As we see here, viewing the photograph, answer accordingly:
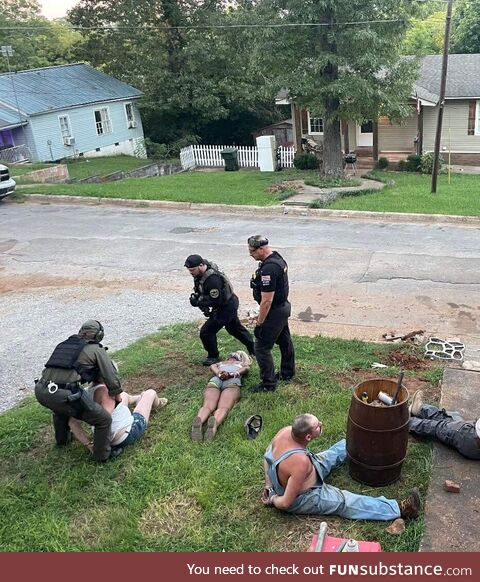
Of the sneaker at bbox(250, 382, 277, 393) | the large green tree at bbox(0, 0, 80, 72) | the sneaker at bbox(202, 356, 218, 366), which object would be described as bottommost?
the sneaker at bbox(202, 356, 218, 366)

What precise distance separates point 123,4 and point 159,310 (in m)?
24.7

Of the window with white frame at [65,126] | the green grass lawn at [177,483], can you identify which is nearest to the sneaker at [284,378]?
the green grass lawn at [177,483]

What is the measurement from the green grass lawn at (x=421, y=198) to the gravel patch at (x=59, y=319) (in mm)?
8026

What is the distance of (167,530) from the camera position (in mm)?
4328

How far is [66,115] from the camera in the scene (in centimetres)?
2747

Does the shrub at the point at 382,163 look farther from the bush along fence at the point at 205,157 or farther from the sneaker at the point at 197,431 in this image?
the sneaker at the point at 197,431

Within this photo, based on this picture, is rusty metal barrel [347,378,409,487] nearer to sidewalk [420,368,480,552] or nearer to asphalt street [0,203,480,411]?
sidewalk [420,368,480,552]

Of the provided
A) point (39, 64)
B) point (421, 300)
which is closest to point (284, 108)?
point (39, 64)

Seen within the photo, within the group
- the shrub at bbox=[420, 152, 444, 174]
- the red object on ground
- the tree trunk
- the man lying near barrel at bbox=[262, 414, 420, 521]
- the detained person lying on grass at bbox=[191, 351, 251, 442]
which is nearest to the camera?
the red object on ground

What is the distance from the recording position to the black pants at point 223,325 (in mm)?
6582

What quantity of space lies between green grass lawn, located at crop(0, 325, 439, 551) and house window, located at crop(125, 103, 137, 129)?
27309 mm

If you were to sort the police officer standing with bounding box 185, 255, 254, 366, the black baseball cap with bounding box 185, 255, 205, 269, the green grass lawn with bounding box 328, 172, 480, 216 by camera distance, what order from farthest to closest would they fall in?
1. the green grass lawn with bounding box 328, 172, 480, 216
2. the police officer standing with bounding box 185, 255, 254, 366
3. the black baseball cap with bounding box 185, 255, 205, 269

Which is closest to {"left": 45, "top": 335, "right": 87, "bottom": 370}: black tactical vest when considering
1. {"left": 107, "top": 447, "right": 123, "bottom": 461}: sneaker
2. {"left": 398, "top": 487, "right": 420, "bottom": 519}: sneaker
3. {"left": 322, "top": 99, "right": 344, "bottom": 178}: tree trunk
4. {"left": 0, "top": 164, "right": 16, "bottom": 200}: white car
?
{"left": 107, "top": 447, "right": 123, "bottom": 461}: sneaker

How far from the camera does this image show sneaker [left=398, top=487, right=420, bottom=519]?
4227 millimetres
